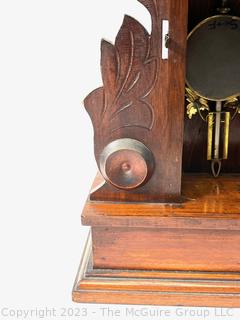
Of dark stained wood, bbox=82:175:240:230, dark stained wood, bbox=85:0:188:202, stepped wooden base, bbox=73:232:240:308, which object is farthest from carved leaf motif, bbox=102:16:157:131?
stepped wooden base, bbox=73:232:240:308

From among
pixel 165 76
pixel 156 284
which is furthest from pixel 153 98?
pixel 156 284

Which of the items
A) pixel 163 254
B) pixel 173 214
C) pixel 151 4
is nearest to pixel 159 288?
pixel 163 254

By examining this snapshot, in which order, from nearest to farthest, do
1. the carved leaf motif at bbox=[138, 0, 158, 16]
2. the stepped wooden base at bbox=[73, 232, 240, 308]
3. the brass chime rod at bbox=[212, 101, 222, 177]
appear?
the carved leaf motif at bbox=[138, 0, 158, 16], the stepped wooden base at bbox=[73, 232, 240, 308], the brass chime rod at bbox=[212, 101, 222, 177]

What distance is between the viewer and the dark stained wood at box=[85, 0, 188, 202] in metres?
0.86

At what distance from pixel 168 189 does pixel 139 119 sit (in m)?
0.18

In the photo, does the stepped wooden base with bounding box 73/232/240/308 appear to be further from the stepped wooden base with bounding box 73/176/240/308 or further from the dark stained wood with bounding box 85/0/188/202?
the dark stained wood with bounding box 85/0/188/202

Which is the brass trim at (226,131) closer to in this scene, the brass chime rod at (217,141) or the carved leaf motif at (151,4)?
the brass chime rod at (217,141)

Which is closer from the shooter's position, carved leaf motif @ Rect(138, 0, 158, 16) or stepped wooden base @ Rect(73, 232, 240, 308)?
carved leaf motif @ Rect(138, 0, 158, 16)

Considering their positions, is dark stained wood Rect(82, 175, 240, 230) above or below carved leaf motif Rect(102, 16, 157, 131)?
below

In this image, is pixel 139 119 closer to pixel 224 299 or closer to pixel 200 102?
pixel 200 102

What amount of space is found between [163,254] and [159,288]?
0.26 feet

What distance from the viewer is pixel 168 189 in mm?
961

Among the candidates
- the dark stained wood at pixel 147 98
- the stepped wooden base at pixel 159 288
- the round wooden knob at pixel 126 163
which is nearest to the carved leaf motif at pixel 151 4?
the dark stained wood at pixel 147 98

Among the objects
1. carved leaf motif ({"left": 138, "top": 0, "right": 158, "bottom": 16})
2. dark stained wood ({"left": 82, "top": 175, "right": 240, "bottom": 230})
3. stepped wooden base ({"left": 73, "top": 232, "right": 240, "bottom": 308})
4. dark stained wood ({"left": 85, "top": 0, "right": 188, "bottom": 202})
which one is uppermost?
carved leaf motif ({"left": 138, "top": 0, "right": 158, "bottom": 16})
